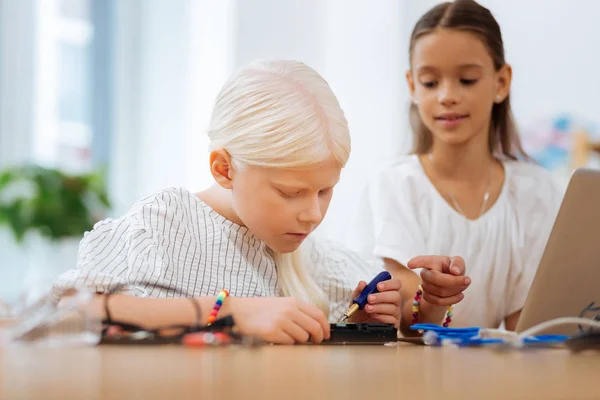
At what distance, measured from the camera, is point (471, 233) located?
5.16 feet

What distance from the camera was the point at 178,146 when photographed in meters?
3.54

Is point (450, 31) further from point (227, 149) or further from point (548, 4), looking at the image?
point (548, 4)

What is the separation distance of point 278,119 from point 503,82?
0.74m

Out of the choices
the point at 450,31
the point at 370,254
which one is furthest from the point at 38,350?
the point at 450,31

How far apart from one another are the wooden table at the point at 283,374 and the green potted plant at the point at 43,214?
2411mm

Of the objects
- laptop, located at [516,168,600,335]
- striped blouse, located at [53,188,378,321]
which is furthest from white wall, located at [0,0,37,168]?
laptop, located at [516,168,600,335]

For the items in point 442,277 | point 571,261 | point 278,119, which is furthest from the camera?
point 442,277

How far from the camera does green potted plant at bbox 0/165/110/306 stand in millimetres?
2930

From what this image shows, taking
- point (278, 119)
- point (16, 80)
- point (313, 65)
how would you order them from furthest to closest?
point (313, 65) < point (16, 80) < point (278, 119)

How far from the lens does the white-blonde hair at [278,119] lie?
105 cm

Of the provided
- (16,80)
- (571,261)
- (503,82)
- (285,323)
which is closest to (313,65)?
(16,80)

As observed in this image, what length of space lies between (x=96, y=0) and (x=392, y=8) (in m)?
1.39

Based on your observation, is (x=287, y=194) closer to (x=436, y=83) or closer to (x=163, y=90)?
(x=436, y=83)

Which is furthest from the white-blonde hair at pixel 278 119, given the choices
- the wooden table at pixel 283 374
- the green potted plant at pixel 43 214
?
the green potted plant at pixel 43 214
